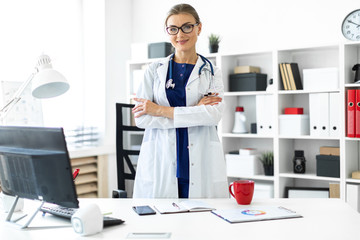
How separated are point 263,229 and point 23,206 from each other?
1.02m

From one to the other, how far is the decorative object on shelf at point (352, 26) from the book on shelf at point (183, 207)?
7.74ft

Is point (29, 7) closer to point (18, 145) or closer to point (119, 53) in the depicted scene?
point (119, 53)

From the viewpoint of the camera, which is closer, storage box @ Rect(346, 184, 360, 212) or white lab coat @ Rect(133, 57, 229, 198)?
white lab coat @ Rect(133, 57, 229, 198)

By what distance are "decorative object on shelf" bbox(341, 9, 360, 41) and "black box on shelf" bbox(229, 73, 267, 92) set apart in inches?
31.0

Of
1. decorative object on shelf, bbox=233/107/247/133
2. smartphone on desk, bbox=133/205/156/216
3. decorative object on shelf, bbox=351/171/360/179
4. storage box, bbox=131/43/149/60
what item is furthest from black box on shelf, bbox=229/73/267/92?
smartphone on desk, bbox=133/205/156/216

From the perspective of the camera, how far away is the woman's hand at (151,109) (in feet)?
7.34

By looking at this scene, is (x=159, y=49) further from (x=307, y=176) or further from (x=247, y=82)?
(x=307, y=176)

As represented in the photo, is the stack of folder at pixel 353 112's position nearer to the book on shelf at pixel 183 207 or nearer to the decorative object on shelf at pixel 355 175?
the decorative object on shelf at pixel 355 175

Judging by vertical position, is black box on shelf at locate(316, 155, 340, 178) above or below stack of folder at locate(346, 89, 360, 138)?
below

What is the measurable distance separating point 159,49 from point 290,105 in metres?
1.35

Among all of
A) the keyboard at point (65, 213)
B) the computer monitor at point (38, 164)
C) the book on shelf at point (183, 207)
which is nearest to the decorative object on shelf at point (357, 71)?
the book on shelf at point (183, 207)

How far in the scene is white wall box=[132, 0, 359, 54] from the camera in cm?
382

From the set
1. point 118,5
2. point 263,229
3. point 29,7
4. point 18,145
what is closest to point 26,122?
point 29,7

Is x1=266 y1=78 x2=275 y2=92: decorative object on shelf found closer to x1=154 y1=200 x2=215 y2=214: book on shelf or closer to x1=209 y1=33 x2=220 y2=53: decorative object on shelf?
x1=209 y1=33 x2=220 y2=53: decorative object on shelf
